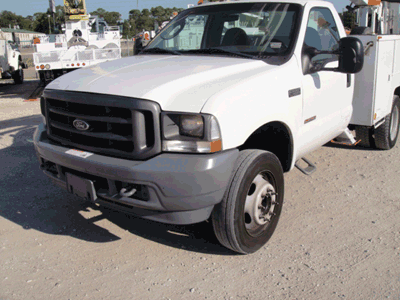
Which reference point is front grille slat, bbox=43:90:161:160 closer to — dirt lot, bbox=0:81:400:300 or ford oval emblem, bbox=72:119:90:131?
ford oval emblem, bbox=72:119:90:131

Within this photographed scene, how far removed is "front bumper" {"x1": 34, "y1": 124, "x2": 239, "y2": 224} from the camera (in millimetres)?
2654

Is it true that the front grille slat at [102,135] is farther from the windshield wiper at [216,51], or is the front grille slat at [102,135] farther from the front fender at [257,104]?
the windshield wiper at [216,51]

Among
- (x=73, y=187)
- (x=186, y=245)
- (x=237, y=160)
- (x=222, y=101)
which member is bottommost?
(x=186, y=245)

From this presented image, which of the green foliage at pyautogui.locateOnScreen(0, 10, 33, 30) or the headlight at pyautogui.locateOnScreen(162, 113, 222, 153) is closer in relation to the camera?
the headlight at pyautogui.locateOnScreen(162, 113, 222, 153)

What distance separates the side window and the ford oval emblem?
2.15 m

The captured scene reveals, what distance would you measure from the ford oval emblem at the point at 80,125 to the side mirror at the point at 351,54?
7.29ft

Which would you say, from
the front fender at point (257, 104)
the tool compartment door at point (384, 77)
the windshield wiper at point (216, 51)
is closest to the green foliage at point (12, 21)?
the tool compartment door at point (384, 77)

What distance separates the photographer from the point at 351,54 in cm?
347

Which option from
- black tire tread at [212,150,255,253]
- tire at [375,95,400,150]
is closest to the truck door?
black tire tread at [212,150,255,253]

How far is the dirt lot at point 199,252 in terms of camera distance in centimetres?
289

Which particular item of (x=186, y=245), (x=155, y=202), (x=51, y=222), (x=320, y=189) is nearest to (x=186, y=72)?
(x=155, y=202)

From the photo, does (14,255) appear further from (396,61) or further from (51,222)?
(396,61)

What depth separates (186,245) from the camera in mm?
3521

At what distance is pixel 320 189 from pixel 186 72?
2370 mm
